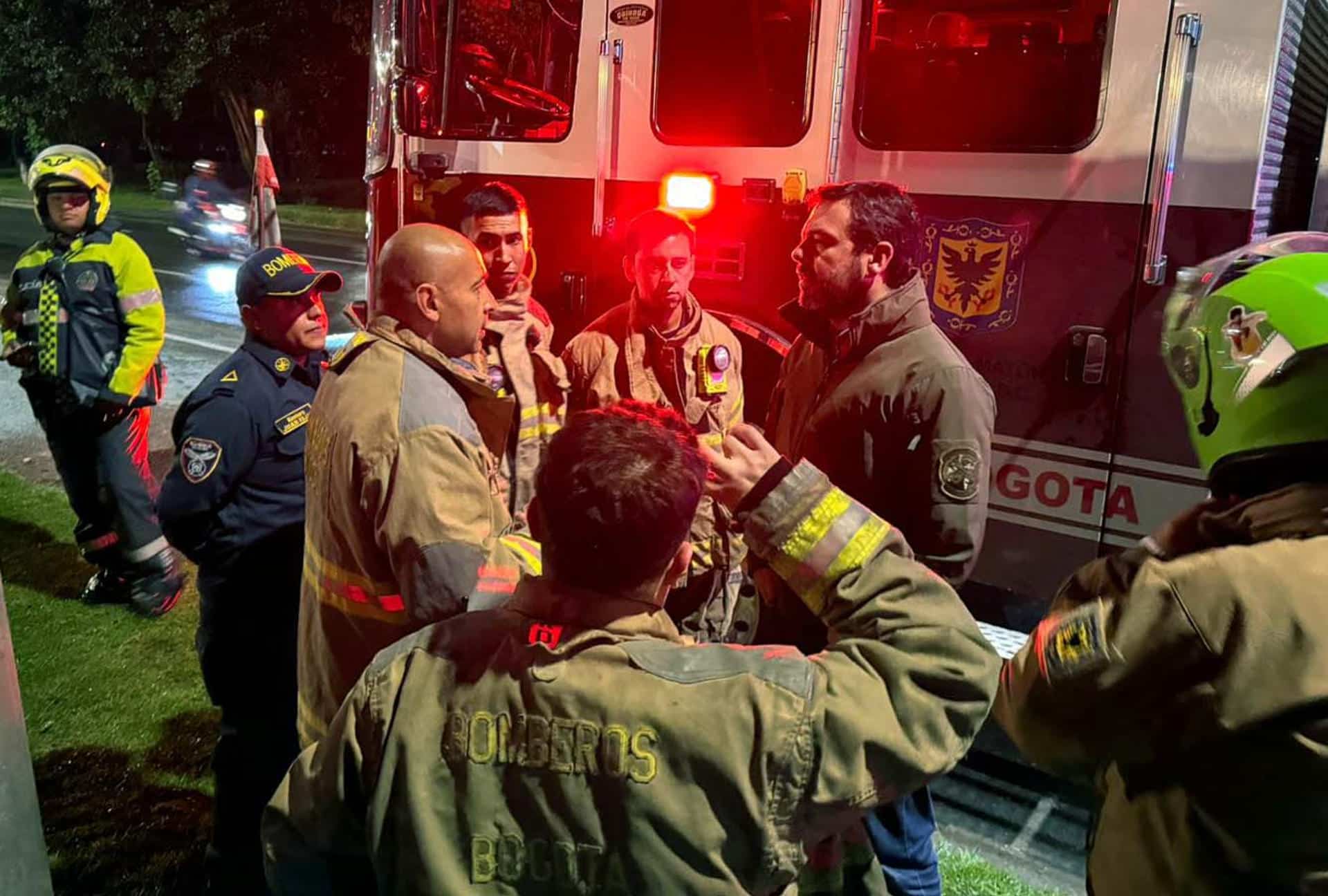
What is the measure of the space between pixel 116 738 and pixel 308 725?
78.9 inches

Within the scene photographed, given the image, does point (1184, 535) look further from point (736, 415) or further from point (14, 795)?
point (736, 415)

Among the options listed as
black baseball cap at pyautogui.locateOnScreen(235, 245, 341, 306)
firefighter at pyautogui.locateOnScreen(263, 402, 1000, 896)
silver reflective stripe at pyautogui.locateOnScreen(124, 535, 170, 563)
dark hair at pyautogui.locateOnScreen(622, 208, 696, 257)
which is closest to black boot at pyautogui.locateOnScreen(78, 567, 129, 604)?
silver reflective stripe at pyautogui.locateOnScreen(124, 535, 170, 563)

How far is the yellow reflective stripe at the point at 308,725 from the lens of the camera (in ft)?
6.93

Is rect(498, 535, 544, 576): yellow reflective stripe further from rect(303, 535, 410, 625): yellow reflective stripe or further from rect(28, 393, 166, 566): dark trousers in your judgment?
rect(28, 393, 166, 566): dark trousers

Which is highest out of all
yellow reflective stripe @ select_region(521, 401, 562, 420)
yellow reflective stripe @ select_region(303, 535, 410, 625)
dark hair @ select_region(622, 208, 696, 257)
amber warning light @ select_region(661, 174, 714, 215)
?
amber warning light @ select_region(661, 174, 714, 215)

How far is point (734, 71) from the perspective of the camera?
398 centimetres

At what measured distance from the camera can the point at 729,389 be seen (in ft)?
11.7

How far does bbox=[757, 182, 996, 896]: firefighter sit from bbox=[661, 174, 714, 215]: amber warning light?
3.93ft

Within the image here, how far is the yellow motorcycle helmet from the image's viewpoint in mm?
4543

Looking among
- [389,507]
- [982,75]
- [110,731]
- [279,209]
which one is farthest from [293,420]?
[279,209]

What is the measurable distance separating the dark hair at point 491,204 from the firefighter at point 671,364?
43 centimetres

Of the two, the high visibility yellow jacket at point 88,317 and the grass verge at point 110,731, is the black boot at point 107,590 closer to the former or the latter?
the grass verge at point 110,731

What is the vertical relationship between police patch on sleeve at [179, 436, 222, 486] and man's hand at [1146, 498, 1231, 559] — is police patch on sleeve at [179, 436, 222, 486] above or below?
below

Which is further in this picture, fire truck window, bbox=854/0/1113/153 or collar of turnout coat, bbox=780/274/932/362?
fire truck window, bbox=854/0/1113/153
